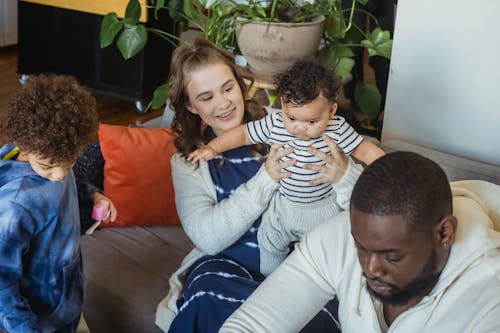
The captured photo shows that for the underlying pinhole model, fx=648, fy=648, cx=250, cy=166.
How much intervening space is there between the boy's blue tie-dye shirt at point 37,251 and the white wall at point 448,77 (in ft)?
3.60

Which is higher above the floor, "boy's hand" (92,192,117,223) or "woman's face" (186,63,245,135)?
"woman's face" (186,63,245,135)

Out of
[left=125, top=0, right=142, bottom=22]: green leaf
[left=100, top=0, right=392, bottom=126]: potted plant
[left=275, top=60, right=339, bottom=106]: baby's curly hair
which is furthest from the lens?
[left=125, top=0, right=142, bottom=22]: green leaf

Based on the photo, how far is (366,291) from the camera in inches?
50.0

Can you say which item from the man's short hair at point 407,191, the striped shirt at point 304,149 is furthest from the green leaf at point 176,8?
the man's short hair at point 407,191

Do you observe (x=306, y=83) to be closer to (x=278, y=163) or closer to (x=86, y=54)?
(x=278, y=163)

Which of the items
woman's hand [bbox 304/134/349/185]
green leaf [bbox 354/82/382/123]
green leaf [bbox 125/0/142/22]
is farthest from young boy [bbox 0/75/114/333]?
green leaf [bbox 125/0/142/22]

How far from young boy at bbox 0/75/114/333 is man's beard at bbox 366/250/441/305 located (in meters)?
0.67

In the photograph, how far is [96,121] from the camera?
1364mm

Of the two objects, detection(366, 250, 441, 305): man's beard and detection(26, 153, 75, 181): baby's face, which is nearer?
detection(366, 250, 441, 305): man's beard

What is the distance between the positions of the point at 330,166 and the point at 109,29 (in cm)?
153

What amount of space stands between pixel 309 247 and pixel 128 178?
2.88 feet

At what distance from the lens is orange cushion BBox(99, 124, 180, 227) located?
206 centimetres

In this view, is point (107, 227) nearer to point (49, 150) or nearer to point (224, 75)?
point (224, 75)

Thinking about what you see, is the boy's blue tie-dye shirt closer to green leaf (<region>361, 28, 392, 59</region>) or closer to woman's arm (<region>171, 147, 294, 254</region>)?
woman's arm (<region>171, 147, 294, 254</region>)
